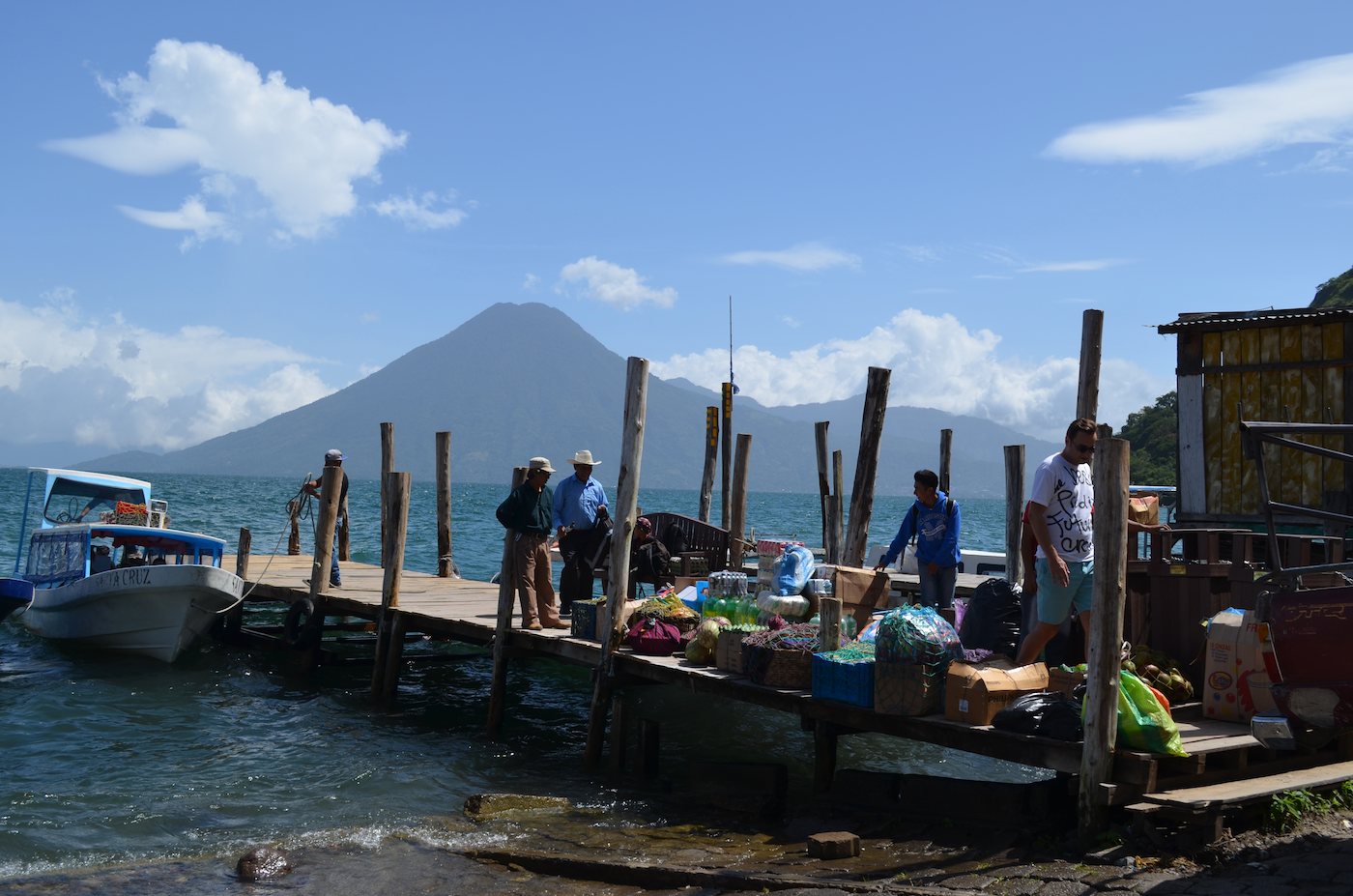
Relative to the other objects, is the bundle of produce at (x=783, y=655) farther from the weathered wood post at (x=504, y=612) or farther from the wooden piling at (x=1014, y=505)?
the wooden piling at (x=1014, y=505)

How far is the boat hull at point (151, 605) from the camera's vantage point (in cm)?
1416

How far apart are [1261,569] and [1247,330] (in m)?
3.74

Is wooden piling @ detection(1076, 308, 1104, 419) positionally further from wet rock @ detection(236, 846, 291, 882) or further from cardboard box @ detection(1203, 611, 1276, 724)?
wet rock @ detection(236, 846, 291, 882)

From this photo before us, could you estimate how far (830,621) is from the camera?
795 cm

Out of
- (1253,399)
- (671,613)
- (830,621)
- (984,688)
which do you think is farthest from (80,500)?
(1253,399)

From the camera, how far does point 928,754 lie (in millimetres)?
10453

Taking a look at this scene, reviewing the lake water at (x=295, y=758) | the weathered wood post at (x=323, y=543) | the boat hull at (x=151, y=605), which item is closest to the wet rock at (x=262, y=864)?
the lake water at (x=295, y=758)

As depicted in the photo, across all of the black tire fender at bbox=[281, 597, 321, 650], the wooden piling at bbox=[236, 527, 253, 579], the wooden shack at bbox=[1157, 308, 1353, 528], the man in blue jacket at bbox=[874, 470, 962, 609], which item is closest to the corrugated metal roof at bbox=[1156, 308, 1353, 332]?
the wooden shack at bbox=[1157, 308, 1353, 528]

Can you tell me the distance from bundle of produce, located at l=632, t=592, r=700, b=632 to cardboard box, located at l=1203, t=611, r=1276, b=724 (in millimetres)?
4432

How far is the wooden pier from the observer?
6.02 meters

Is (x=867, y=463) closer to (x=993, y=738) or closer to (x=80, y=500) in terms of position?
(x=993, y=738)

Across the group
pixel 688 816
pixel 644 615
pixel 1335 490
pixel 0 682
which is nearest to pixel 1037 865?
pixel 688 816

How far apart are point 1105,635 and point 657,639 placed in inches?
176

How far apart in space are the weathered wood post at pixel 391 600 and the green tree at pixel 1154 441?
3616 centimetres
